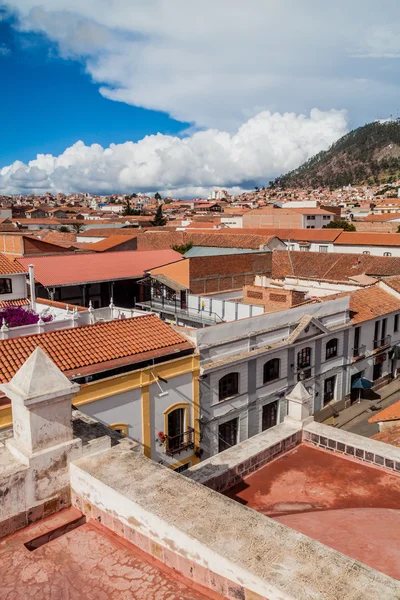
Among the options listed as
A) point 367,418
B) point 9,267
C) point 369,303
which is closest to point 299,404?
point 367,418

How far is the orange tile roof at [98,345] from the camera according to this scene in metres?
13.7

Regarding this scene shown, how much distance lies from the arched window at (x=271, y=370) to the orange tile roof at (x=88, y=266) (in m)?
11.8

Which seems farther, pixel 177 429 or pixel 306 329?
pixel 306 329

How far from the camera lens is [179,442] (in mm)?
16844

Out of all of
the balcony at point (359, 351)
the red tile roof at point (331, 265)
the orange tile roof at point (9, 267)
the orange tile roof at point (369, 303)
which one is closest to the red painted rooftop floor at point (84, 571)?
the orange tile roof at point (369, 303)

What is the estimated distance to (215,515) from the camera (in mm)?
4152

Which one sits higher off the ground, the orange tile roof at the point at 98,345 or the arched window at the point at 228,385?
the orange tile roof at the point at 98,345

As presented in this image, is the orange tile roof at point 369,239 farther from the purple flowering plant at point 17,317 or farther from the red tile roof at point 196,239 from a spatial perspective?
the purple flowering plant at point 17,317

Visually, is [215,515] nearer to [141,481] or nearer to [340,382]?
[141,481]

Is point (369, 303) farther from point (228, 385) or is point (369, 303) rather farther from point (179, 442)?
point (179, 442)

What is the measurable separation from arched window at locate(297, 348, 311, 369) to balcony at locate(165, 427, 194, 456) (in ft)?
23.2

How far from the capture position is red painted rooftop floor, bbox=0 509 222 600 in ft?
12.9

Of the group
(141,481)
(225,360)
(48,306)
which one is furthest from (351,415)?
(141,481)

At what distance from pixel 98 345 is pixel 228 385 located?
19.1ft
